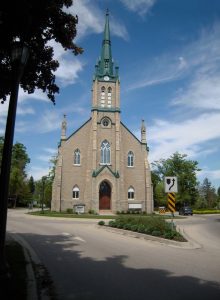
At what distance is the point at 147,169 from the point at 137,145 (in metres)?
3.92

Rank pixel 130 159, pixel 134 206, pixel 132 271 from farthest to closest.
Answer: pixel 130 159 < pixel 134 206 < pixel 132 271

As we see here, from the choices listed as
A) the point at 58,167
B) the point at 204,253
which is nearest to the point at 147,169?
the point at 58,167

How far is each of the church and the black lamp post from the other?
130ft

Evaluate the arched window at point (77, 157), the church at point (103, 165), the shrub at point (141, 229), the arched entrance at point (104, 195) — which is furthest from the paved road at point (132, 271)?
the arched window at point (77, 157)

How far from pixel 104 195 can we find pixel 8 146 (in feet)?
139

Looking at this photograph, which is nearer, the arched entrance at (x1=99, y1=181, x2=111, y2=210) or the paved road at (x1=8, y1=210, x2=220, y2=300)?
the paved road at (x1=8, y1=210, x2=220, y2=300)

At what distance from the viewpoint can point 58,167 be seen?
48.1 meters

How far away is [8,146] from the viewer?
7238mm

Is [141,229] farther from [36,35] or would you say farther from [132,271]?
[36,35]

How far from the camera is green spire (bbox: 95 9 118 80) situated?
53.1m

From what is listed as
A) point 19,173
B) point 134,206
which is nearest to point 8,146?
point 134,206

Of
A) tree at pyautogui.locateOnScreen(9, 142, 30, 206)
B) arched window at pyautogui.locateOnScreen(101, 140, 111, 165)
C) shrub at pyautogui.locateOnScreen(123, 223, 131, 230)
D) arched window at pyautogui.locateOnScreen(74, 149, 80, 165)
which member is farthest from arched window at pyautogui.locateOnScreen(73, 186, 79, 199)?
shrub at pyautogui.locateOnScreen(123, 223, 131, 230)

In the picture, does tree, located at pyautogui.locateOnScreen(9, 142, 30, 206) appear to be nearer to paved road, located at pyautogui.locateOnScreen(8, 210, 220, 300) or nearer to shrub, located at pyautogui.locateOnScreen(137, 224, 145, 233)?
shrub, located at pyautogui.locateOnScreen(137, 224, 145, 233)

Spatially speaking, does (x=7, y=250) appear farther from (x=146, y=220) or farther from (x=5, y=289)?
(x=146, y=220)
